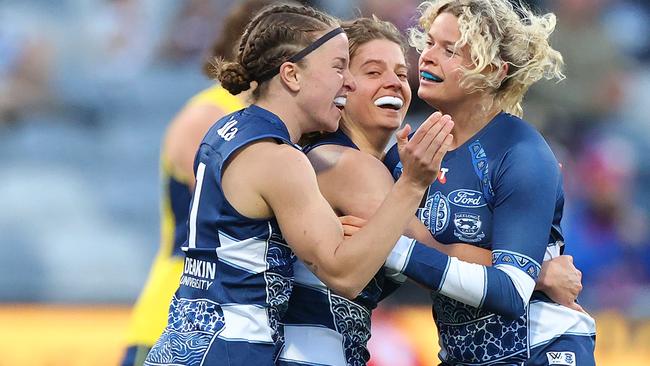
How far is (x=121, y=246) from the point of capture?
27.6 ft

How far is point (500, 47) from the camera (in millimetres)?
3875

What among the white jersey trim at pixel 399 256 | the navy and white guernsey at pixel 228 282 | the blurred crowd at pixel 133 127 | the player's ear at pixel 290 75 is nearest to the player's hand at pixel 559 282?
the white jersey trim at pixel 399 256

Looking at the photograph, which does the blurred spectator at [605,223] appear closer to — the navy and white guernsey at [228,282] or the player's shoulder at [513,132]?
the player's shoulder at [513,132]

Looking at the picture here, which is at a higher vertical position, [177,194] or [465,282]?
[177,194]

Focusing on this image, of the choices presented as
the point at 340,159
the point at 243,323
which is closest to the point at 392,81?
the point at 340,159

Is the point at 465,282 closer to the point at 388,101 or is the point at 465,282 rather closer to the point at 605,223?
the point at 388,101

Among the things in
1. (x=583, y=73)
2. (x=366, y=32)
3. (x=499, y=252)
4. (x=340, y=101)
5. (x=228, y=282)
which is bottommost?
(x=228, y=282)

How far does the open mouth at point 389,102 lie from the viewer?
3.89m

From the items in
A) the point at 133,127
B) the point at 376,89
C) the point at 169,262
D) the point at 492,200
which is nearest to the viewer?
the point at 492,200

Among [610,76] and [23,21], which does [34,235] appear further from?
[610,76]

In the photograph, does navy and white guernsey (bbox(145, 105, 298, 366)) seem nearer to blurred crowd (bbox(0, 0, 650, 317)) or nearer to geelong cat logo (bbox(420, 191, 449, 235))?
geelong cat logo (bbox(420, 191, 449, 235))

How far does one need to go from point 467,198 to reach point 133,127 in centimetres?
556

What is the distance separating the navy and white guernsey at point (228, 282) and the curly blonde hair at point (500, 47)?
79 cm

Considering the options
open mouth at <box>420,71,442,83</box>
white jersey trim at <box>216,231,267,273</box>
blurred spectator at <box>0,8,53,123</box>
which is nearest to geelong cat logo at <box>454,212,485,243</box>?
open mouth at <box>420,71,442,83</box>
